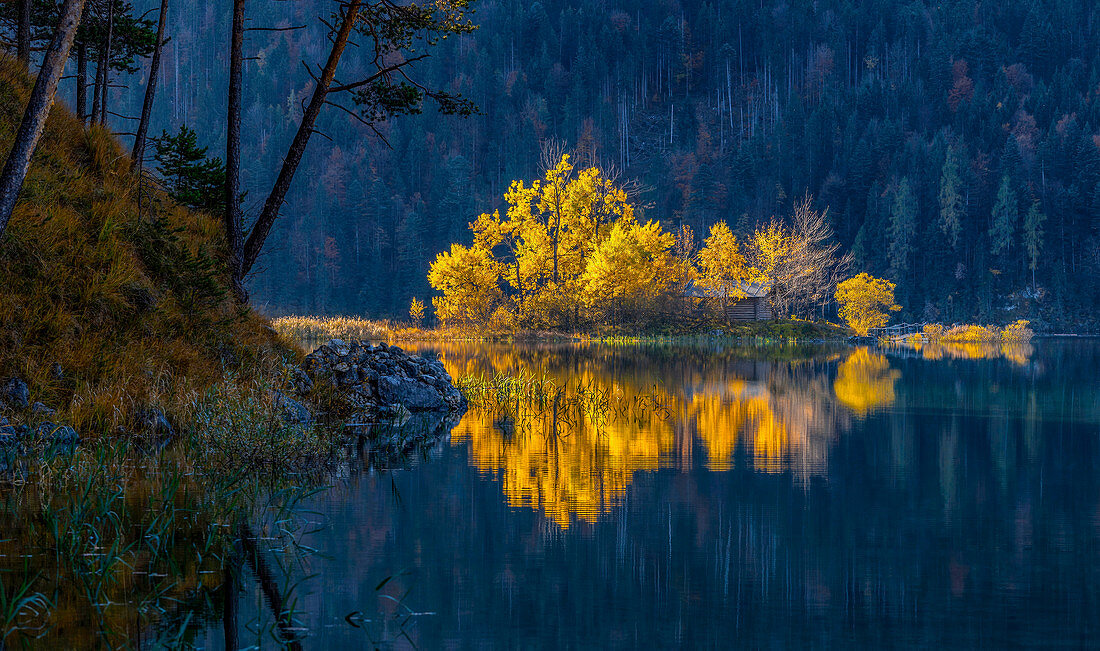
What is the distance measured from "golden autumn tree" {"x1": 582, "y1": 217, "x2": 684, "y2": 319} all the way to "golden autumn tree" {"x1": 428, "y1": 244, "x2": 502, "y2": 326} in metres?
5.95

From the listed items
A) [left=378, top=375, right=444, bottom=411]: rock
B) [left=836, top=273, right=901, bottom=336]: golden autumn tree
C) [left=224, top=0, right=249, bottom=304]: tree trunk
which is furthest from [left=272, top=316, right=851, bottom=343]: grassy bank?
[left=224, top=0, right=249, bottom=304]: tree trunk

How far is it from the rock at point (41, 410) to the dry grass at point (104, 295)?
0.26 meters

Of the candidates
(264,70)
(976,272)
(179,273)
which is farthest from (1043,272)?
(264,70)

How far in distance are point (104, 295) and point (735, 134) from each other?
147424 millimetres

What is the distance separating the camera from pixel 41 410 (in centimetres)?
1248

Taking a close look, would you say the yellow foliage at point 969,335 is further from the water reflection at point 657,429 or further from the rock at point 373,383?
the rock at point 373,383

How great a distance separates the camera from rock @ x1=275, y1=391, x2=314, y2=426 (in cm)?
1399

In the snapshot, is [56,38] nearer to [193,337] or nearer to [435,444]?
[193,337]

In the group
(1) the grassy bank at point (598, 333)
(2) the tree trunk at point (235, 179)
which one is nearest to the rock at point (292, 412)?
(2) the tree trunk at point (235, 179)

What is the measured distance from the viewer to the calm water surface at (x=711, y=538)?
22.4 feet

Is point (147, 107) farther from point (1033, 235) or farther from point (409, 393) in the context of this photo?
point (1033, 235)

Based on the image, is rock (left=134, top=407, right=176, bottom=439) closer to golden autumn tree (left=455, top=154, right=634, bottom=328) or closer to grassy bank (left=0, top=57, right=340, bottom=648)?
grassy bank (left=0, top=57, right=340, bottom=648)

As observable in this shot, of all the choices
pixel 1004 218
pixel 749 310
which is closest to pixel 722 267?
pixel 749 310

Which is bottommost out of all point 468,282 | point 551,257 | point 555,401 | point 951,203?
point 555,401
